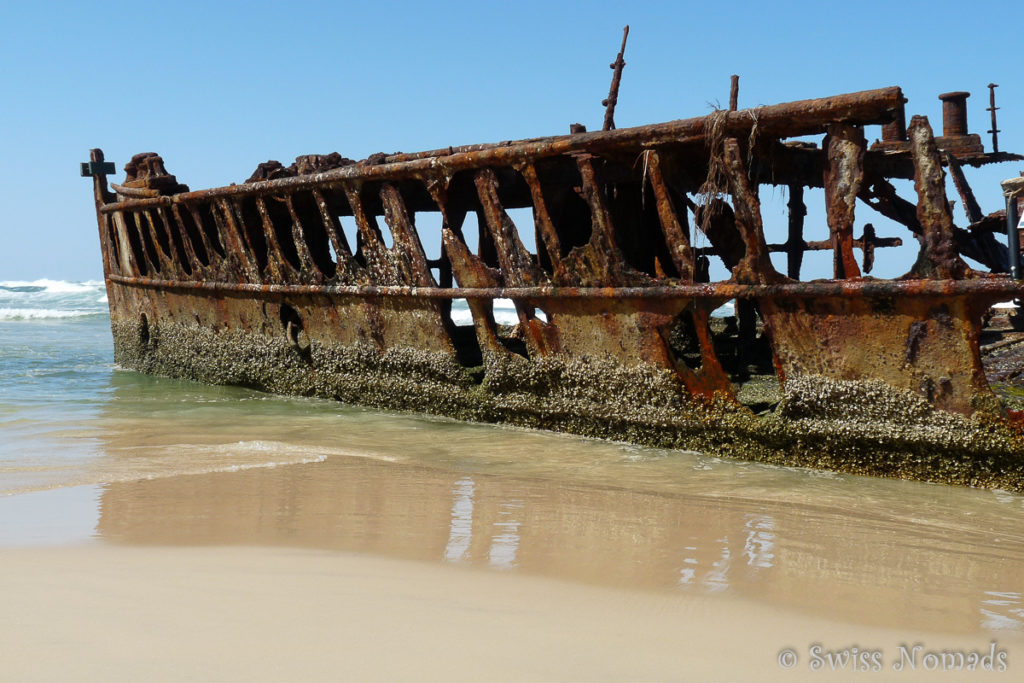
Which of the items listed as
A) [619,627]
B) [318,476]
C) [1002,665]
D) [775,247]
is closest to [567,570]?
[619,627]

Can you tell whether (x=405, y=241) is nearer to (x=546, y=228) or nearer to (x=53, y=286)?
(x=546, y=228)

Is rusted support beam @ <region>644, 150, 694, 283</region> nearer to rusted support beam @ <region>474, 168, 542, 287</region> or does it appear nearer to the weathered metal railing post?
rusted support beam @ <region>474, 168, 542, 287</region>

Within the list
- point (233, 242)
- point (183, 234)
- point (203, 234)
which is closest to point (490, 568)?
point (233, 242)

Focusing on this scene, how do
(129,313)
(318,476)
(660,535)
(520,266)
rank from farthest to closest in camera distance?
1. (129,313)
2. (520,266)
3. (318,476)
4. (660,535)

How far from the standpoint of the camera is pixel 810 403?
199 inches

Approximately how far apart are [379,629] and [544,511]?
5.51 ft

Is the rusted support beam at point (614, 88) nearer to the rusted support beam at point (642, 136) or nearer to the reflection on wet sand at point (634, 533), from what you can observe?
the rusted support beam at point (642, 136)

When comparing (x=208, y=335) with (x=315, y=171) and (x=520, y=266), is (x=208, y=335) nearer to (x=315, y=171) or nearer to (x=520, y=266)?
(x=315, y=171)

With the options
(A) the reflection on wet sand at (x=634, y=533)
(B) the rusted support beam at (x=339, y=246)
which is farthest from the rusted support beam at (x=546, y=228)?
(B) the rusted support beam at (x=339, y=246)

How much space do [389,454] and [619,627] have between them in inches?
132

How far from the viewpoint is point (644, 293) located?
5586mm

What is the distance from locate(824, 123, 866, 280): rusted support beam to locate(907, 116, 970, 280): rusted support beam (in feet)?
0.88

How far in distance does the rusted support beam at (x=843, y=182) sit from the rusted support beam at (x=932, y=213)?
268 mm

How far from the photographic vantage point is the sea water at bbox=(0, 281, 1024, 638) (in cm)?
312
